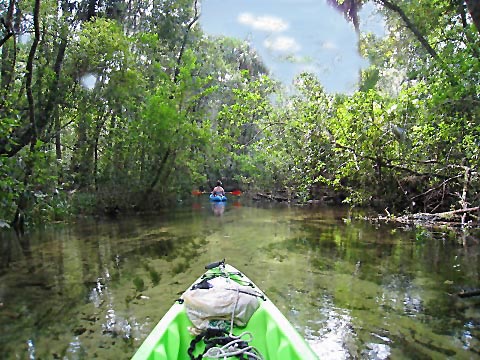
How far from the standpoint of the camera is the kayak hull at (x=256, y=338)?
2947 millimetres

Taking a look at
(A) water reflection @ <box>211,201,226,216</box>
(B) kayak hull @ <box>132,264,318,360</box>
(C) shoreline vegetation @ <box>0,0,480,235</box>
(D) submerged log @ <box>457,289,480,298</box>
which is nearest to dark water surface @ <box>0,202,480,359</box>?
(D) submerged log @ <box>457,289,480,298</box>

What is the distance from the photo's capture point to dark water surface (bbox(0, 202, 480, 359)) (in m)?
4.35

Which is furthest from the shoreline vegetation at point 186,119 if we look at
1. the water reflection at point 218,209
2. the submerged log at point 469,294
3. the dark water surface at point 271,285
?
the submerged log at point 469,294

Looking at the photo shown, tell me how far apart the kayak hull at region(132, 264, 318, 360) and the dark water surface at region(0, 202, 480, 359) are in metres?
0.79

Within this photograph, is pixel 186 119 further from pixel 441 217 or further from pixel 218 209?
pixel 441 217

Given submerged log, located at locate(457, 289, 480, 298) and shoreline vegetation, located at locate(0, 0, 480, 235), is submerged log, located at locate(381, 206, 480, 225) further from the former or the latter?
submerged log, located at locate(457, 289, 480, 298)

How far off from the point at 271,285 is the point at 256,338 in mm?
2887

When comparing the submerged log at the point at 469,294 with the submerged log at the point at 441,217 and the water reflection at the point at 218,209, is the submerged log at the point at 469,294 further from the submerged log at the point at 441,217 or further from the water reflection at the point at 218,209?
the water reflection at the point at 218,209

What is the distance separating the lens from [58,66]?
1252 cm

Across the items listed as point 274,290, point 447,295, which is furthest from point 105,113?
point 447,295

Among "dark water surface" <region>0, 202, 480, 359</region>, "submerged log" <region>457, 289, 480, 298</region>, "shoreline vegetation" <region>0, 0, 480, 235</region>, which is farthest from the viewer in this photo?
"shoreline vegetation" <region>0, 0, 480, 235</region>

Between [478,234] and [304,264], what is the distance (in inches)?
146

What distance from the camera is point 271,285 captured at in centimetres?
639

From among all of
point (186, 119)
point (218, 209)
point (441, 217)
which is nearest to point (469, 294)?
point (441, 217)
